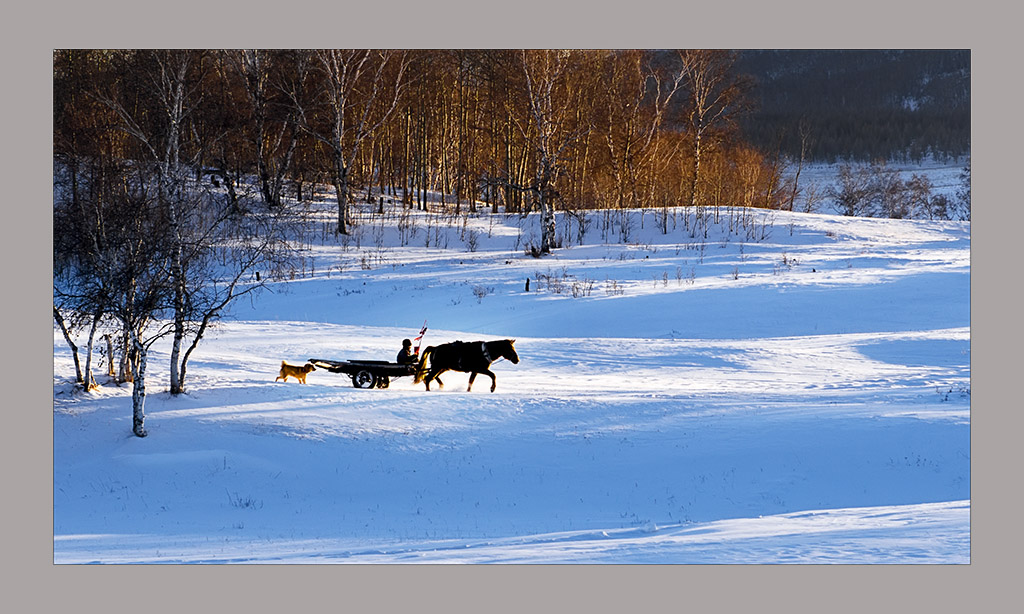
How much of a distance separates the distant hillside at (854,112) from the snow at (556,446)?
117 ft

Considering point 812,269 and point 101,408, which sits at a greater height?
point 812,269

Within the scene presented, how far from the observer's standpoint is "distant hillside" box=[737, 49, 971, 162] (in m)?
57.2

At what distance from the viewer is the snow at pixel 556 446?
29.2ft

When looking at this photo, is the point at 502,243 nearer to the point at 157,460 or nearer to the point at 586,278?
the point at 586,278

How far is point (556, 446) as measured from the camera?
12719mm

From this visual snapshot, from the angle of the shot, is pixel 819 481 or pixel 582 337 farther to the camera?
pixel 582 337

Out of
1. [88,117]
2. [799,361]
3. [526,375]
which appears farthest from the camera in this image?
[88,117]

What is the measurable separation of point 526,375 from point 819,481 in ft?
24.4

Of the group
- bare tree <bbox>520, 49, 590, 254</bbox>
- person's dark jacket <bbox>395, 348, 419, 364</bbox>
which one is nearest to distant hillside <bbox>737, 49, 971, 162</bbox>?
bare tree <bbox>520, 49, 590, 254</bbox>

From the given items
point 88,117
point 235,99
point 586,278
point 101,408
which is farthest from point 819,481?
point 235,99

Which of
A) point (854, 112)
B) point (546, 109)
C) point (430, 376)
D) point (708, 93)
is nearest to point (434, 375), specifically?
point (430, 376)

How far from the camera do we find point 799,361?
18.9 meters

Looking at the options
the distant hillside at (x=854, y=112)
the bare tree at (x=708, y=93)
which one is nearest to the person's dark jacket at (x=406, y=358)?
the bare tree at (x=708, y=93)

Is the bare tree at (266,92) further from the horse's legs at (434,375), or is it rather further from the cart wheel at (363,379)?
the horse's legs at (434,375)
